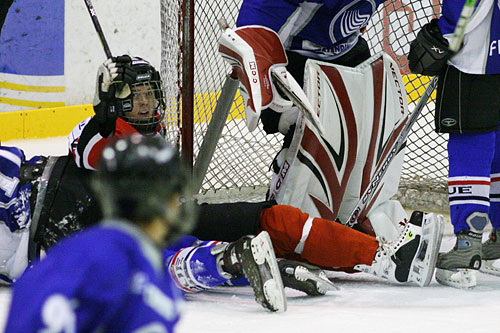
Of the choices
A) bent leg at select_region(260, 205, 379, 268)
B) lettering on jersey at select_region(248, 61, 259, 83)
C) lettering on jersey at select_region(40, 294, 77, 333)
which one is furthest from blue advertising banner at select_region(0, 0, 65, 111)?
lettering on jersey at select_region(40, 294, 77, 333)

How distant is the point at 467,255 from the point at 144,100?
837mm

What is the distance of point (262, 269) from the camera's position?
1.75 meters

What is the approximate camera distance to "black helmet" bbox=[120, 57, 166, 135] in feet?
6.77

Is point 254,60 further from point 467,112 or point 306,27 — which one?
point 467,112

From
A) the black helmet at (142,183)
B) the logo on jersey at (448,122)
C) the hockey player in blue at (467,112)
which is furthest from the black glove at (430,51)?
the black helmet at (142,183)

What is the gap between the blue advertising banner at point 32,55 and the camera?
4457mm

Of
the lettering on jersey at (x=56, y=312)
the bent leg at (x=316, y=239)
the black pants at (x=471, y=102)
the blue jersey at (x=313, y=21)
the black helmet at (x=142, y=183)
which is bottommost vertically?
the bent leg at (x=316, y=239)

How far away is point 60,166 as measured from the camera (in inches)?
79.4

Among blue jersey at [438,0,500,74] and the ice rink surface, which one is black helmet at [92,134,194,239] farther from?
blue jersey at [438,0,500,74]

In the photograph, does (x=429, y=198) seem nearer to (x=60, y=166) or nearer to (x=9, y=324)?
(x=60, y=166)

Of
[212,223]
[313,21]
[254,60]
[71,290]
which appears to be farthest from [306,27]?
[71,290]

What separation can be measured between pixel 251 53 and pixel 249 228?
1.42 feet

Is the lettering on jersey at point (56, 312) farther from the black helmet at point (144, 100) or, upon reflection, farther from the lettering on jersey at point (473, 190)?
the lettering on jersey at point (473, 190)

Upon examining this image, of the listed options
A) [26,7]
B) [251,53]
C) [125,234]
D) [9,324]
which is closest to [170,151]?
[125,234]
